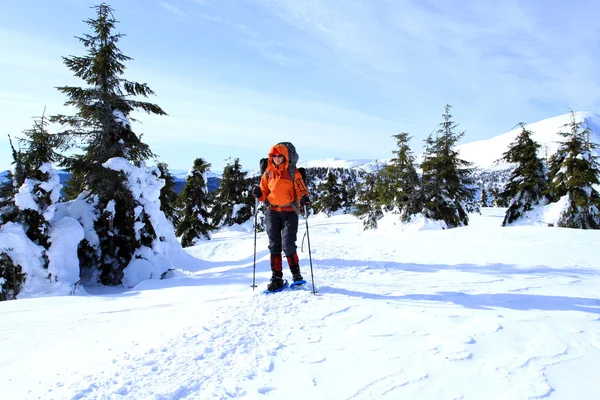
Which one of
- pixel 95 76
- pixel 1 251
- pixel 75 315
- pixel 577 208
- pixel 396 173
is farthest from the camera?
pixel 396 173

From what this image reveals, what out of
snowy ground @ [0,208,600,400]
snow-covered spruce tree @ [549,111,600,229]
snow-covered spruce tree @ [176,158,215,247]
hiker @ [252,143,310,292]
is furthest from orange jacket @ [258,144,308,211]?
snow-covered spruce tree @ [176,158,215,247]

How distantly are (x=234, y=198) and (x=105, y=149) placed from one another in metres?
22.2

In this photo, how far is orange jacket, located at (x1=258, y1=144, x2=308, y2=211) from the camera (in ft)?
18.5

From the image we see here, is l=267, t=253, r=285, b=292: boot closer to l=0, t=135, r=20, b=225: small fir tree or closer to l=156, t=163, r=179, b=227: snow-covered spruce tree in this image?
l=0, t=135, r=20, b=225: small fir tree

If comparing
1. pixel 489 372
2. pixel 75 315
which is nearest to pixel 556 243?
pixel 489 372

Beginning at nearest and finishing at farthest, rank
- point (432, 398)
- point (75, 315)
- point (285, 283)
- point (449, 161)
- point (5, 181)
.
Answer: point (432, 398)
point (75, 315)
point (285, 283)
point (5, 181)
point (449, 161)

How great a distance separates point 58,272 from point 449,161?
21.1 m

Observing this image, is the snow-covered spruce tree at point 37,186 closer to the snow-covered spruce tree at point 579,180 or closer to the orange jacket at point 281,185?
the orange jacket at point 281,185

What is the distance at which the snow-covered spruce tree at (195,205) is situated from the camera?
89.1ft

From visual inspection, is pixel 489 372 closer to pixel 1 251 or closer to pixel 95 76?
pixel 1 251

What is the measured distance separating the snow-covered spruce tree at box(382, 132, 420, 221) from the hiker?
18.4 metres

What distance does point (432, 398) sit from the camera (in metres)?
2.32

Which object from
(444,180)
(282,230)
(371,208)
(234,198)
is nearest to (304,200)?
(282,230)

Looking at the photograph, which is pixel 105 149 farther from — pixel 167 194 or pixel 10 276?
pixel 167 194
